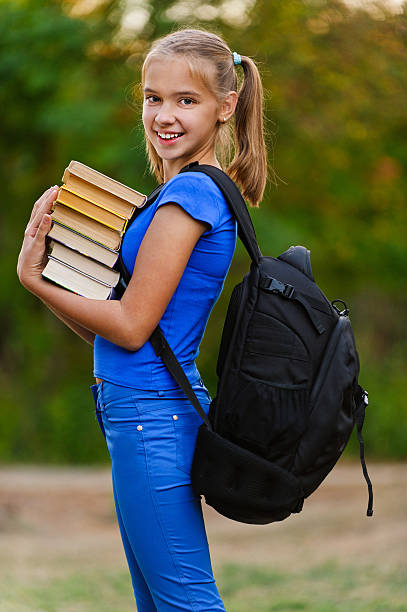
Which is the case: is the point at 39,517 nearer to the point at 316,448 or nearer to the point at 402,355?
the point at 402,355

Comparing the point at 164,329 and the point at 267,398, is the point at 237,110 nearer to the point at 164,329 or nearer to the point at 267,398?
the point at 164,329

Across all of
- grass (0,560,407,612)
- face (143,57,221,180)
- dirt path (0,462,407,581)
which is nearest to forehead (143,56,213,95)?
face (143,57,221,180)

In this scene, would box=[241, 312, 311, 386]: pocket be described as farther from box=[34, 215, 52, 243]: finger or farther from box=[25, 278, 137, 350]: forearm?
box=[34, 215, 52, 243]: finger

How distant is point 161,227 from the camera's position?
1662mm

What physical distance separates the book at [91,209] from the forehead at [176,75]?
305 mm

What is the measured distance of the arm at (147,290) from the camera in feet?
5.43

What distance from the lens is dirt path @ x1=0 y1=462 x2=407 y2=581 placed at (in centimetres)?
740

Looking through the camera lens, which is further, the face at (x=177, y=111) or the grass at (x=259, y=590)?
the grass at (x=259, y=590)

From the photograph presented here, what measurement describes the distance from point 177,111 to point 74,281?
1.44ft

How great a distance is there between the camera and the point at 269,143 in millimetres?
9859

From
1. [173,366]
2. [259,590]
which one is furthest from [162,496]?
[259,590]

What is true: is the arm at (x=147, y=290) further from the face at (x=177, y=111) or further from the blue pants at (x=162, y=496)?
the face at (x=177, y=111)

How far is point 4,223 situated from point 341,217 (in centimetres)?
494

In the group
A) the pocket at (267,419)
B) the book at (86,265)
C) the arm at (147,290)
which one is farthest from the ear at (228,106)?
the pocket at (267,419)
